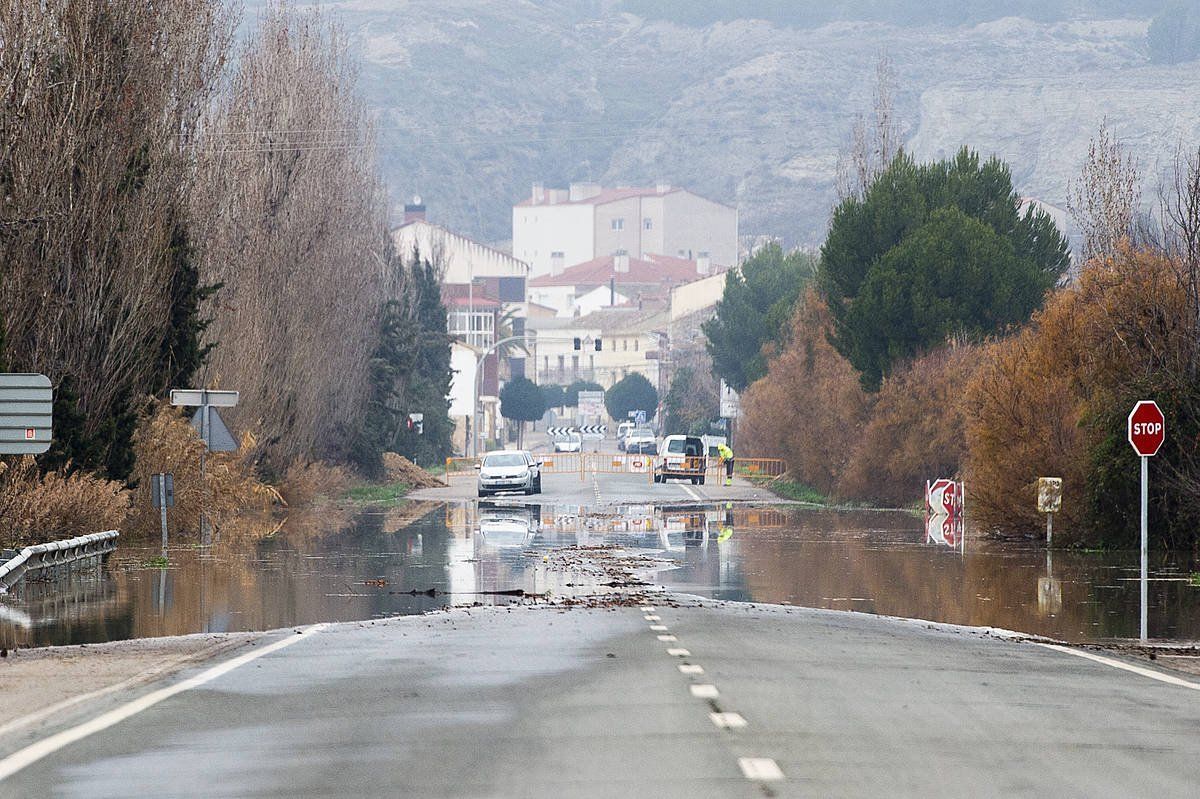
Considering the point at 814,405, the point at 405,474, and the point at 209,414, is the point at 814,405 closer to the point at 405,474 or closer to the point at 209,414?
the point at 405,474

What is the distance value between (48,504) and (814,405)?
134ft

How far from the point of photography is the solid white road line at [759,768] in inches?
361

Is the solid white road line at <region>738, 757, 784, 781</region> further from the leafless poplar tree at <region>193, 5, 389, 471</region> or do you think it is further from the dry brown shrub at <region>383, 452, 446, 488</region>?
the dry brown shrub at <region>383, 452, 446, 488</region>

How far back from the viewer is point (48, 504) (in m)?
26.8

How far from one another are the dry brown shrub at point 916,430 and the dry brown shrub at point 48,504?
25.8 m

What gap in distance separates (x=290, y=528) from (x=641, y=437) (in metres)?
84.5

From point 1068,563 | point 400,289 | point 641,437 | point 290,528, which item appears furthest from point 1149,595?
point 641,437

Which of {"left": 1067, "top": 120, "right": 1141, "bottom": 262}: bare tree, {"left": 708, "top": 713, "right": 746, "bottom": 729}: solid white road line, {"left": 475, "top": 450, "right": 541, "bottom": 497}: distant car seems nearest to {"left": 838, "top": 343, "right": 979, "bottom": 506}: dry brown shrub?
{"left": 1067, "top": 120, "right": 1141, "bottom": 262}: bare tree

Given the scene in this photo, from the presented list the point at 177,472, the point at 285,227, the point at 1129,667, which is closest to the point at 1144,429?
the point at 1129,667

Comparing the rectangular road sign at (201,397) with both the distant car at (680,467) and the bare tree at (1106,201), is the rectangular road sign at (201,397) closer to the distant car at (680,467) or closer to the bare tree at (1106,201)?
the bare tree at (1106,201)

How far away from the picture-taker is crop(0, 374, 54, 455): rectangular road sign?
2295 cm

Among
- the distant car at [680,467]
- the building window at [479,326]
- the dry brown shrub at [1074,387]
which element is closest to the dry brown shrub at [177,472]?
the dry brown shrub at [1074,387]

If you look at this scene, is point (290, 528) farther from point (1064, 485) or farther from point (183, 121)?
point (1064, 485)

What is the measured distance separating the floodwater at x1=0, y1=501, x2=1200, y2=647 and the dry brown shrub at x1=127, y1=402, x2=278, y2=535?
59.8 inches
